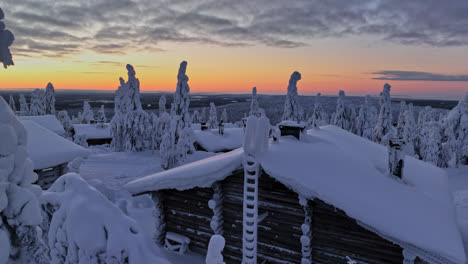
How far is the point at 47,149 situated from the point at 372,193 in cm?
1594

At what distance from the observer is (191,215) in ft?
34.9

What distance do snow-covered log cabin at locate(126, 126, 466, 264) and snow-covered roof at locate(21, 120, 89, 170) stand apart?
764cm

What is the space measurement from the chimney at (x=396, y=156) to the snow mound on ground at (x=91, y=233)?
8487mm

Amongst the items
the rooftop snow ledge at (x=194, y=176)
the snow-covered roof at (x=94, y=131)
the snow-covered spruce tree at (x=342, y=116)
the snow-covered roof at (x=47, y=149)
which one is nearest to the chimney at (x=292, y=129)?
the rooftop snow ledge at (x=194, y=176)

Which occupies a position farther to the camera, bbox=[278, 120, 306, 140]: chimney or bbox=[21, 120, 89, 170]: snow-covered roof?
bbox=[21, 120, 89, 170]: snow-covered roof

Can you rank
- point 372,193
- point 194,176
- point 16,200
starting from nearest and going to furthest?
point 16,200 → point 372,193 → point 194,176

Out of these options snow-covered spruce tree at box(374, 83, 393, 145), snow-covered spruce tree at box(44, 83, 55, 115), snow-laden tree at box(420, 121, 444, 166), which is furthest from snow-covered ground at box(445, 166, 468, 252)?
snow-covered spruce tree at box(44, 83, 55, 115)

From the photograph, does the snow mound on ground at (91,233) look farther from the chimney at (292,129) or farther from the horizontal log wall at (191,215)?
the chimney at (292,129)

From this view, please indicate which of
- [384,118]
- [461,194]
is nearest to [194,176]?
[461,194]

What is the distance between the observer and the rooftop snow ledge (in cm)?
851

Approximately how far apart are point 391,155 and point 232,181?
550 centimetres

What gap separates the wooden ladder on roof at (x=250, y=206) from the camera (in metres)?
8.05

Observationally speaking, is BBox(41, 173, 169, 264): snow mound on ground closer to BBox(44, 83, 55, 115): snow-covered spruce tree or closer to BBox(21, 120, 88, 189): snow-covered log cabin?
BBox(21, 120, 88, 189): snow-covered log cabin

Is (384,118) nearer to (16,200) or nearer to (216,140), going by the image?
(216,140)
